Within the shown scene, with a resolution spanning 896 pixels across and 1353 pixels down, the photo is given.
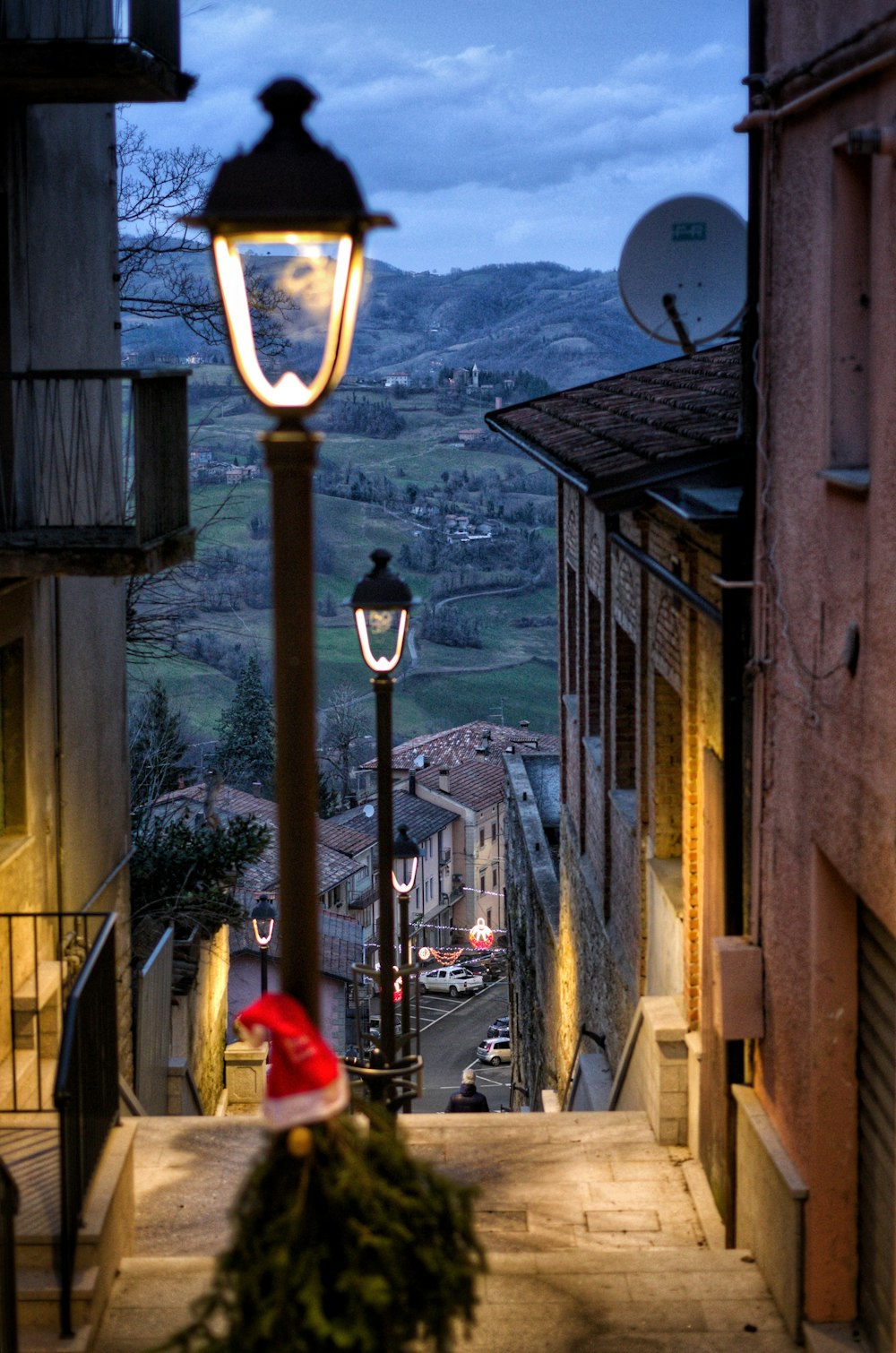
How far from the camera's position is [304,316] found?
3.34m

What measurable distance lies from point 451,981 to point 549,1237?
51.9 m

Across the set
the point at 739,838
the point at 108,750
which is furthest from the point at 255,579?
the point at 739,838

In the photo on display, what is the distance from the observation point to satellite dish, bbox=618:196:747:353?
8.74 meters

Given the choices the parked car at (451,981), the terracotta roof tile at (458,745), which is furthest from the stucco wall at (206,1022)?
the terracotta roof tile at (458,745)

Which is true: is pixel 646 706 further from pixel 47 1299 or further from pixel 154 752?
pixel 154 752

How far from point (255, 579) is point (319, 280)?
72.3 meters

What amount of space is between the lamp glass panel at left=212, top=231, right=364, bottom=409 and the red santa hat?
127 centimetres

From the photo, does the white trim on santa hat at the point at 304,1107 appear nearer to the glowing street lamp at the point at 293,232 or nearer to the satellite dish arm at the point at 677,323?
the glowing street lamp at the point at 293,232

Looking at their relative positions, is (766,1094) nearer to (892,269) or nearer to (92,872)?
(892,269)

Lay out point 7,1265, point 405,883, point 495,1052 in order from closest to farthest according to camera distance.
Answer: point 7,1265 → point 405,883 → point 495,1052

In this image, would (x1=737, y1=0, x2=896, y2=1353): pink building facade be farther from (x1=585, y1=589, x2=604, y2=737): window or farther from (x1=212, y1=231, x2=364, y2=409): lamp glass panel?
(x1=585, y1=589, x2=604, y2=737): window

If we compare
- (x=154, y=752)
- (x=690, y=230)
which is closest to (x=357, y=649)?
(x=154, y=752)

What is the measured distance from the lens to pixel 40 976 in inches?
375

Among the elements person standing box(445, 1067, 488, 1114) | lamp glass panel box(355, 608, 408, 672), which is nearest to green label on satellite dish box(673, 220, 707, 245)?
lamp glass panel box(355, 608, 408, 672)
